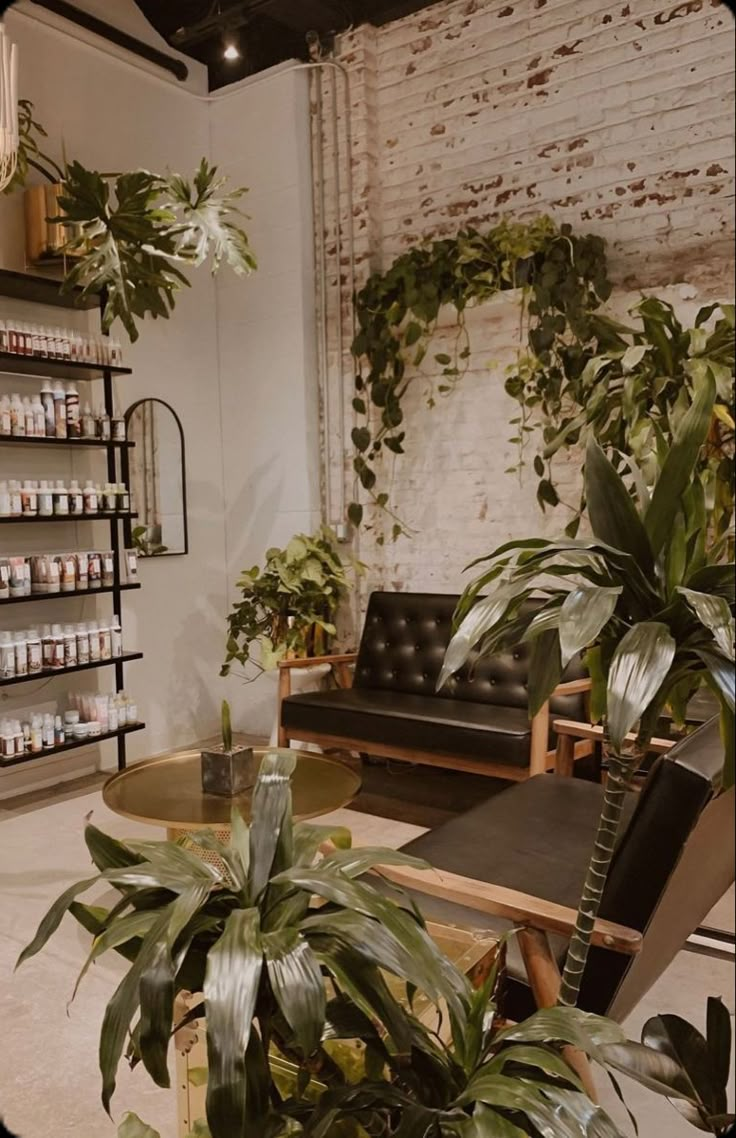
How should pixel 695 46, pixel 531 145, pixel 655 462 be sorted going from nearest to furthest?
pixel 655 462 < pixel 695 46 < pixel 531 145

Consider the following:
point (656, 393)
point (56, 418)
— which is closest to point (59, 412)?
point (56, 418)

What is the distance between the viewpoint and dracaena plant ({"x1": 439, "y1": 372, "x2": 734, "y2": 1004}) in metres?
0.86

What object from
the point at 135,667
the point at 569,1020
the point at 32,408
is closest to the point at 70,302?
the point at 32,408

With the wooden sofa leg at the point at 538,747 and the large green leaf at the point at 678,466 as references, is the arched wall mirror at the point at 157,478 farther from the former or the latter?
the large green leaf at the point at 678,466

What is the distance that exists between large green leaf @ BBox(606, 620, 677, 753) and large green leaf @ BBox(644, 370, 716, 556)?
0.13 metres

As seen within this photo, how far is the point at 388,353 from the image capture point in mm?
3520

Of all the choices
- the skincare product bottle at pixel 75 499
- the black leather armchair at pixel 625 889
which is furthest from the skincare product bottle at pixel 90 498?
the black leather armchair at pixel 625 889

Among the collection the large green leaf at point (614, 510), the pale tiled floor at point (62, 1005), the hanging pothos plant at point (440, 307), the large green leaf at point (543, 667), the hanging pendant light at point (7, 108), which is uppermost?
the hanging pendant light at point (7, 108)

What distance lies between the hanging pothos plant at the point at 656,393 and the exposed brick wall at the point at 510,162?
0.62ft

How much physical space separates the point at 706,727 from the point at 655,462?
2.06ft

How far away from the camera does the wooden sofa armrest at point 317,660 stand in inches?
140

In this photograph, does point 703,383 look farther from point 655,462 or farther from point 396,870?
point 396,870

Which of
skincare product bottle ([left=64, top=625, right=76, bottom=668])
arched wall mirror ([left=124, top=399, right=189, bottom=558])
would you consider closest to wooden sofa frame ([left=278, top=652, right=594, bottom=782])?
arched wall mirror ([left=124, top=399, right=189, bottom=558])

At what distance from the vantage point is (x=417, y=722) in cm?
307
